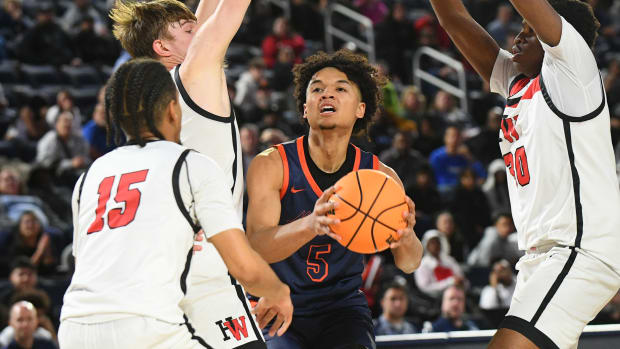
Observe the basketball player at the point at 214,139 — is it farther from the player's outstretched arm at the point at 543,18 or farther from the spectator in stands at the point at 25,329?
the spectator in stands at the point at 25,329

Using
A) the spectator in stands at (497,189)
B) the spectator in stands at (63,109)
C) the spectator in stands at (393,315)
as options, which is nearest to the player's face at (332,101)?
the spectator in stands at (393,315)

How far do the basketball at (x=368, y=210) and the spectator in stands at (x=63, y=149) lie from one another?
22.1 feet

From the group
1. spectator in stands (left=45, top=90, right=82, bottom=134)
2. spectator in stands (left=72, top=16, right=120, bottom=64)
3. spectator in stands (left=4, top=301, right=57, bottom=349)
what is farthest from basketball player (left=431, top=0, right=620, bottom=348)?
spectator in stands (left=72, top=16, right=120, bottom=64)

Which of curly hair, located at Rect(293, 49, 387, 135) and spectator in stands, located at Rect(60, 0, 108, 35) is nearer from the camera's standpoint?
curly hair, located at Rect(293, 49, 387, 135)

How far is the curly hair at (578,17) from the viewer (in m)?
4.21

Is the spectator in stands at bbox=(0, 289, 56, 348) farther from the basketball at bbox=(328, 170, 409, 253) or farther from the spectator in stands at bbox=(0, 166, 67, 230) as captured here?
the basketball at bbox=(328, 170, 409, 253)

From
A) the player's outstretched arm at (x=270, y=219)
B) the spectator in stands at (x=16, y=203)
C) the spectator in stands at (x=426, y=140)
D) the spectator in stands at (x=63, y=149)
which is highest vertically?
the player's outstretched arm at (x=270, y=219)

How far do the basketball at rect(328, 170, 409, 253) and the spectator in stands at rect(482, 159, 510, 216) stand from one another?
738 centimetres

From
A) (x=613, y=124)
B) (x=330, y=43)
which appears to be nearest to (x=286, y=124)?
(x=330, y=43)

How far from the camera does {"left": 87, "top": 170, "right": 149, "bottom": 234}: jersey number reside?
3.06 m

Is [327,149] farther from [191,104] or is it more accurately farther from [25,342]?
[25,342]

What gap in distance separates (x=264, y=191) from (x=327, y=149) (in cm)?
40

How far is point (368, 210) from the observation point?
147 inches

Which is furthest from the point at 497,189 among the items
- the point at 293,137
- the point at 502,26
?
the point at 502,26
